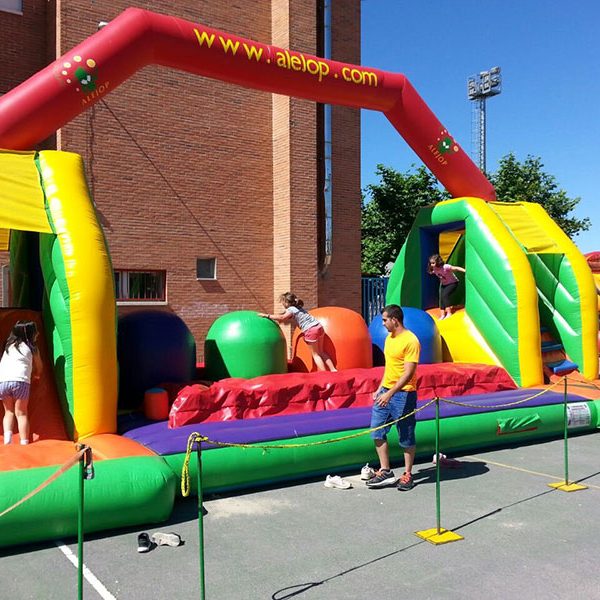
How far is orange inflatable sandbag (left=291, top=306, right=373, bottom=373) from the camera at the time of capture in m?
8.16

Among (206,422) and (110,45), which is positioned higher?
(110,45)

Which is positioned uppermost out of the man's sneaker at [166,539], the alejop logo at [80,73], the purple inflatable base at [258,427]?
the alejop logo at [80,73]

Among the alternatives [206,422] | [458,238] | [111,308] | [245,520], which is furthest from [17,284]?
[458,238]

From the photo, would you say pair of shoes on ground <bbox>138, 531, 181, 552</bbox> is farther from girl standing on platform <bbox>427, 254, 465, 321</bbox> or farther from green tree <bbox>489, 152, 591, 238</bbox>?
green tree <bbox>489, 152, 591, 238</bbox>

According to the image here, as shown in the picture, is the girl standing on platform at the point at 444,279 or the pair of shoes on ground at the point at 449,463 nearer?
the pair of shoes on ground at the point at 449,463

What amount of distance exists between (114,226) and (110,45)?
5.73 m

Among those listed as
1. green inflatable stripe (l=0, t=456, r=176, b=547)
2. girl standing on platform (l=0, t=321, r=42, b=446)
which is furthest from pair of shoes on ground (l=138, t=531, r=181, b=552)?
girl standing on platform (l=0, t=321, r=42, b=446)

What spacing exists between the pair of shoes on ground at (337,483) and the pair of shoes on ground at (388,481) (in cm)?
20

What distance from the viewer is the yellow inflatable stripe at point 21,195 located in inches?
226

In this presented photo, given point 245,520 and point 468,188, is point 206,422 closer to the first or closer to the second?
point 245,520

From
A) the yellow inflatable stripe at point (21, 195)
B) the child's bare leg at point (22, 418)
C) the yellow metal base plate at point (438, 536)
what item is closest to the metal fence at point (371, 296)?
the yellow inflatable stripe at point (21, 195)

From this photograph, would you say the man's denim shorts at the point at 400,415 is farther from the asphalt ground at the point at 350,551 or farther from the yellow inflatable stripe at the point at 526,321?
the yellow inflatable stripe at the point at 526,321

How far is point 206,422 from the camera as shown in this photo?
636 cm

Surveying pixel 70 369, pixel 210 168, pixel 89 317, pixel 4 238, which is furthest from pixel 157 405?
pixel 210 168
